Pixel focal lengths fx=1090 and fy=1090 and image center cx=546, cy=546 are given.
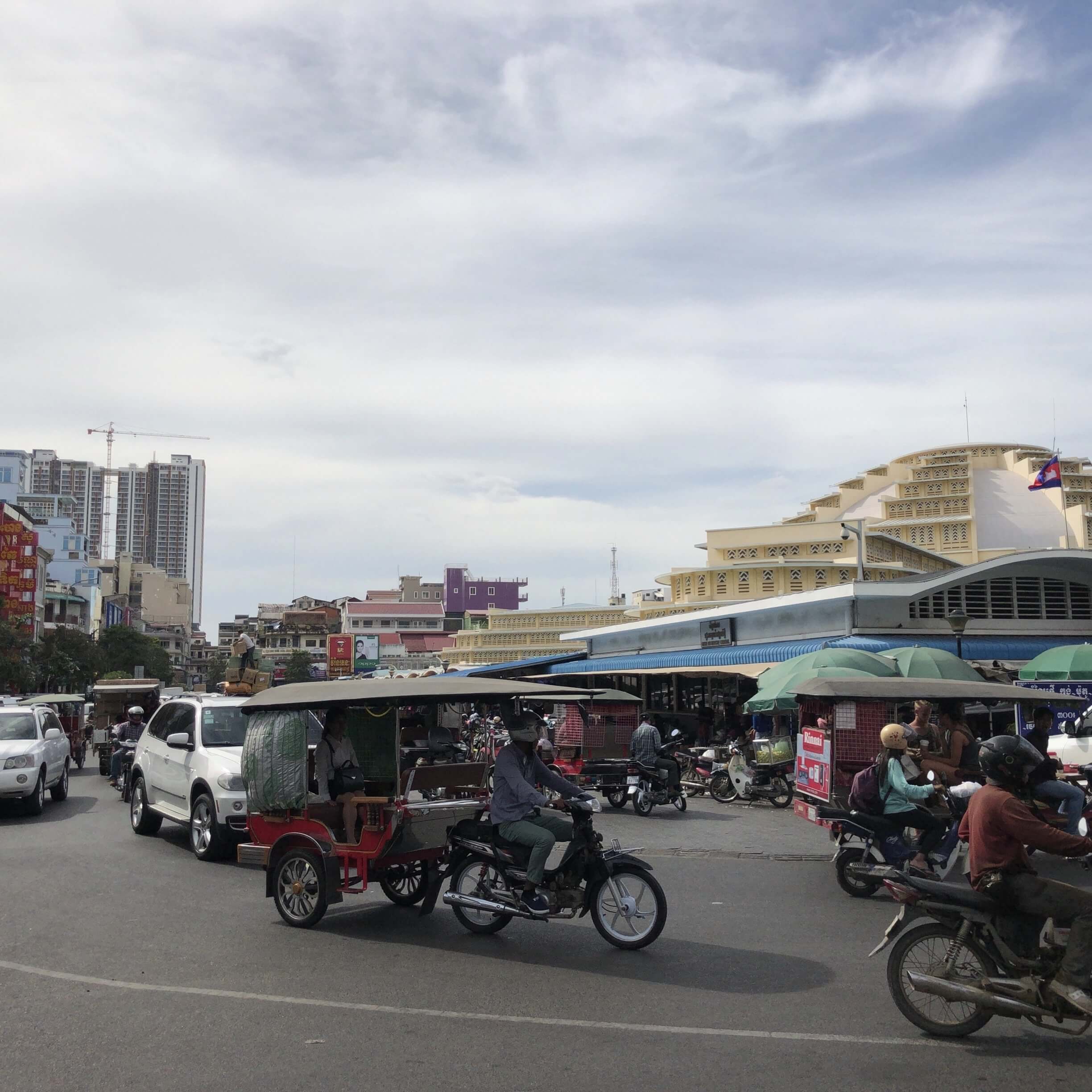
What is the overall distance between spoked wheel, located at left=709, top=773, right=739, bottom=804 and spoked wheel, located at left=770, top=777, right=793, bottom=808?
3.20ft

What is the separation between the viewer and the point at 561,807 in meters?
8.00

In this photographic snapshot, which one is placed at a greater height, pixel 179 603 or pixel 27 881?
pixel 179 603

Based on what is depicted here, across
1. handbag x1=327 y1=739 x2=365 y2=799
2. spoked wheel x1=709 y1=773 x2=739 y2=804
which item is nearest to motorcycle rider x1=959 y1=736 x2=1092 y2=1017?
handbag x1=327 y1=739 x2=365 y2=799

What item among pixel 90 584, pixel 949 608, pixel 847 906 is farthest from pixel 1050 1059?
pixel 90 584

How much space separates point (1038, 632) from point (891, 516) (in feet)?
112

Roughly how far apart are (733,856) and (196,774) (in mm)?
6449

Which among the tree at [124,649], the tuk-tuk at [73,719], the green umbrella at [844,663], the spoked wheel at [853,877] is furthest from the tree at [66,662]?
the spoked wheel at [853,877]

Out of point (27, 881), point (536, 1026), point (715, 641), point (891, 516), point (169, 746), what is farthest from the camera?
point (891, 516)

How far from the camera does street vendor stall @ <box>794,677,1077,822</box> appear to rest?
465 inches

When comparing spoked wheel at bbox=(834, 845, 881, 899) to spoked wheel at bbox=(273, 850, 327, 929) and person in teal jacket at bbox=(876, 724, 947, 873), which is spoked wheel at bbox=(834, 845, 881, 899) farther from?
spoked wheel at bbox=(273, 850, 327, 929)

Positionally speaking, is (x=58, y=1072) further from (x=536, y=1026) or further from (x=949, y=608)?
(x=949, y=608)

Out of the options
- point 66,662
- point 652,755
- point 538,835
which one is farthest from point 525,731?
point 66,662

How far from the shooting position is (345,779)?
9.14 meters

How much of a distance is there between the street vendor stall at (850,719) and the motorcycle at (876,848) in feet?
3.41
